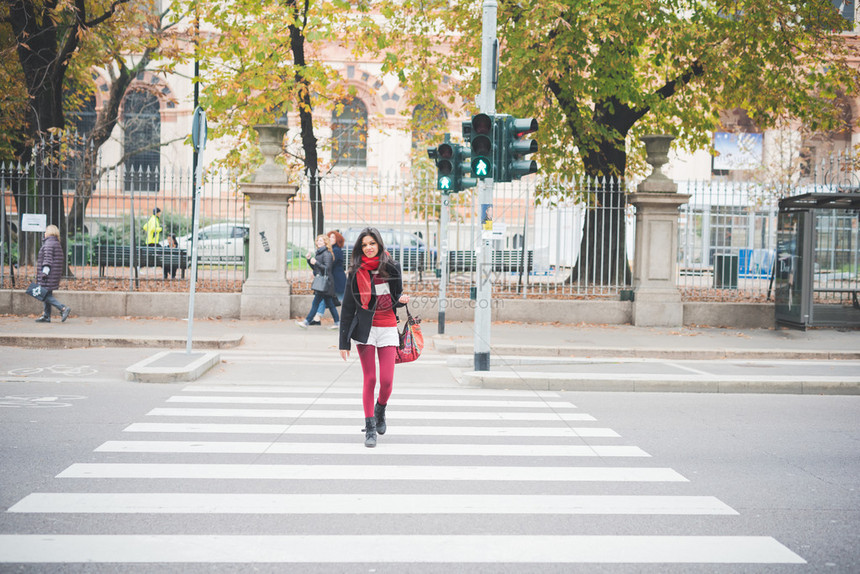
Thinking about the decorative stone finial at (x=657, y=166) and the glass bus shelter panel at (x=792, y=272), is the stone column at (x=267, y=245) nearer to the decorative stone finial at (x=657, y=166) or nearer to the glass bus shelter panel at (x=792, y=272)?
the decorative stone finial at (x=657, y=166)

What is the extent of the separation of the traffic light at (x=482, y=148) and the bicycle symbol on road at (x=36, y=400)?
5660mm

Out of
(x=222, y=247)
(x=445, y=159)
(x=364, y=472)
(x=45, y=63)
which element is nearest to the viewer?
(x=364, y=472)

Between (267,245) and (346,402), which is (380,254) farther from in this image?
(267,245)

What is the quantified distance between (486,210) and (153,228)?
496 inches

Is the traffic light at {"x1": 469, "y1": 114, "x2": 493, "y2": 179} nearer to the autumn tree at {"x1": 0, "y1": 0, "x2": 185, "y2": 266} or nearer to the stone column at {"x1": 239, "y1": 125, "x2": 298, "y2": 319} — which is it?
the stone column at {"x1": 239, "y1": 125, "x2": 298, "y2": 319}

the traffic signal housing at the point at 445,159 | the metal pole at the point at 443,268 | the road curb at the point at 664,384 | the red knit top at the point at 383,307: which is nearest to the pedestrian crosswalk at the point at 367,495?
the red knit top at the point at 383,307

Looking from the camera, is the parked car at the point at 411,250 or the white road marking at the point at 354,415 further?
the parked car at the point at 411,250

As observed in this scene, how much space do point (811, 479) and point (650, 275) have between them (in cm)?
1062

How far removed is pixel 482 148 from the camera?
10406 mm

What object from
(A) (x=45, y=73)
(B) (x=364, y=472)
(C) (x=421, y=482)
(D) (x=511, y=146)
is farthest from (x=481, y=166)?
(A) (x=45, y=73)

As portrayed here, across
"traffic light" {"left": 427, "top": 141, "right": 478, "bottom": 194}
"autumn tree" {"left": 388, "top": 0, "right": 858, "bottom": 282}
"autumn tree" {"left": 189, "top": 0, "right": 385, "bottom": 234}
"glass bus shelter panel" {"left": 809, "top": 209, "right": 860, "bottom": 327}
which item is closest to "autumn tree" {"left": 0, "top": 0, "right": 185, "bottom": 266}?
"autumn tree" {"left": 189, "top": 0, "right": 385, "bottom": 234}

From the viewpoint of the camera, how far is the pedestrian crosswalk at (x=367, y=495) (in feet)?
14.3

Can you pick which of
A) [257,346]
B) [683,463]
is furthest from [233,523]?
[257,346]

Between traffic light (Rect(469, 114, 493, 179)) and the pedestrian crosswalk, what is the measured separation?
143 inches
